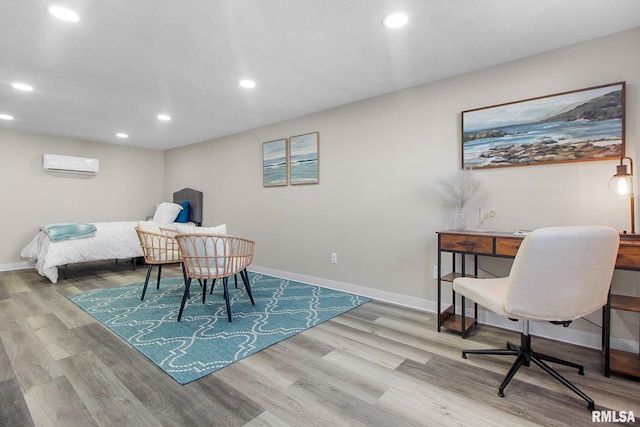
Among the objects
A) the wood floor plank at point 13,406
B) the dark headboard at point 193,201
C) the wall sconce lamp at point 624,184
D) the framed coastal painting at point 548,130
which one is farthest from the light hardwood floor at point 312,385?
the dark headboard at point 193,201

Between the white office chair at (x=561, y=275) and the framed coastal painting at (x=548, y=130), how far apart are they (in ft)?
3.15

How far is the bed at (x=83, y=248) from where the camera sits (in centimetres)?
390

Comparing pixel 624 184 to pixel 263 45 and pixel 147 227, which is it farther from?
pixel 147 227

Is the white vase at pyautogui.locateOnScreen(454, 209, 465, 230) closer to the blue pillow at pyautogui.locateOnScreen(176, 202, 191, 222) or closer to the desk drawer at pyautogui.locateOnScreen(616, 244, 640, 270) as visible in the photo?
the desk drawer at pyautogui.locateOnScreen(616, 244, 640, 270)

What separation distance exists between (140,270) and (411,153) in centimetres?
447

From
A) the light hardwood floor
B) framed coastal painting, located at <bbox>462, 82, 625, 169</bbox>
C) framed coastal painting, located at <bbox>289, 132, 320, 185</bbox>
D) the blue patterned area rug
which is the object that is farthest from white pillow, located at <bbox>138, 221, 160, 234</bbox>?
framed coastal painting, located at <bbox>462, 82, 625, 169</bbox>

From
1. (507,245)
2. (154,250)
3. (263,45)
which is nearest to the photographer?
(507,245)

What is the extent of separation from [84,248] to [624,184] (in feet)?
18.9

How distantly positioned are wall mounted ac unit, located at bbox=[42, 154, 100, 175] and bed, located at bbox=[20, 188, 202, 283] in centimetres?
130

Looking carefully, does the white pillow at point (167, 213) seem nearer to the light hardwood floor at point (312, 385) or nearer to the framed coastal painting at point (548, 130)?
the light hardwood floor at point (312, 385)

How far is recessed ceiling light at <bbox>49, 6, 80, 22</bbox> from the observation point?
1823mm

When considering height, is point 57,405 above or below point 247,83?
below

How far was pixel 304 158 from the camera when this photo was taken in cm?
397

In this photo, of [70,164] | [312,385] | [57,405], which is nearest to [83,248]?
[70,164]
